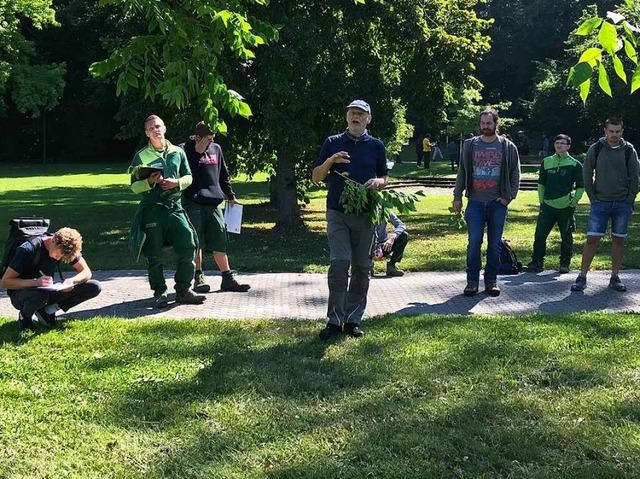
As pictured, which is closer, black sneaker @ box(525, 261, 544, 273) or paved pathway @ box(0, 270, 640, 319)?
paved pathway @ box(0, 270, 640, 319)

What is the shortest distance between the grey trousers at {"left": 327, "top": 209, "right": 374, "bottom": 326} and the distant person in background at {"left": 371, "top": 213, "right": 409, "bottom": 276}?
8.81ft

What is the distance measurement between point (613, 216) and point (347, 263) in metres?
3.81

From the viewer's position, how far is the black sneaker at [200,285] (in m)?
8.20

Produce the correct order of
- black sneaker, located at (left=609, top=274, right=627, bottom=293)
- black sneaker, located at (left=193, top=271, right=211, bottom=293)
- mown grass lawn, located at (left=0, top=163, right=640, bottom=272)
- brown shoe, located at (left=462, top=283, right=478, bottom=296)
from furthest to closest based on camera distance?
1. mown grass lawn, located at (left=0, top=163, right=640, bottom=272)
2. black sneaker, located at (left=193, top=271, right=211, bottom=293)
3. black sneaker, located at (left=609, top=274, right=627, bottom=293)
4. brown shoe, located at (left=462, top=283, right=478, bottom=296)

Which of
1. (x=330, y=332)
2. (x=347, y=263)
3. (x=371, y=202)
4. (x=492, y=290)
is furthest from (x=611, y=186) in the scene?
(x=330, y=332)

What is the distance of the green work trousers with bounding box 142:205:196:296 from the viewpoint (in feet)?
23.6

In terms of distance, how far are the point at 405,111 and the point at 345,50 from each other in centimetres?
233

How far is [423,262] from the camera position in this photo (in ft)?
33.9

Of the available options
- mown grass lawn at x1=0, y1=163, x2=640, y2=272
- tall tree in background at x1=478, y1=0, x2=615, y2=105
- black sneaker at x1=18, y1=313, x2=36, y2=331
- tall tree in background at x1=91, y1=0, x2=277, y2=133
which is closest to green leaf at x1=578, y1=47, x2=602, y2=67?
tall tree in background at x1=91, y1=0, x2=277, y2=133

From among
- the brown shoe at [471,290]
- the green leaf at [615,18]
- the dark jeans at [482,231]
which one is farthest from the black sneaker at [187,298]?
the green leaf at [615,18]

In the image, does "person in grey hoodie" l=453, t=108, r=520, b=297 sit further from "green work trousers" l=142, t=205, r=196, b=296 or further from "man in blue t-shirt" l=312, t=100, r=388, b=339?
"green work trousers" l=142, t=205, r=196, b=296

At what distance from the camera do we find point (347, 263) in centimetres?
590

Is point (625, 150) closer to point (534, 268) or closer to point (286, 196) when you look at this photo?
point (534, 268)

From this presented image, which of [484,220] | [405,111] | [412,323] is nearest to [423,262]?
[484,220]
